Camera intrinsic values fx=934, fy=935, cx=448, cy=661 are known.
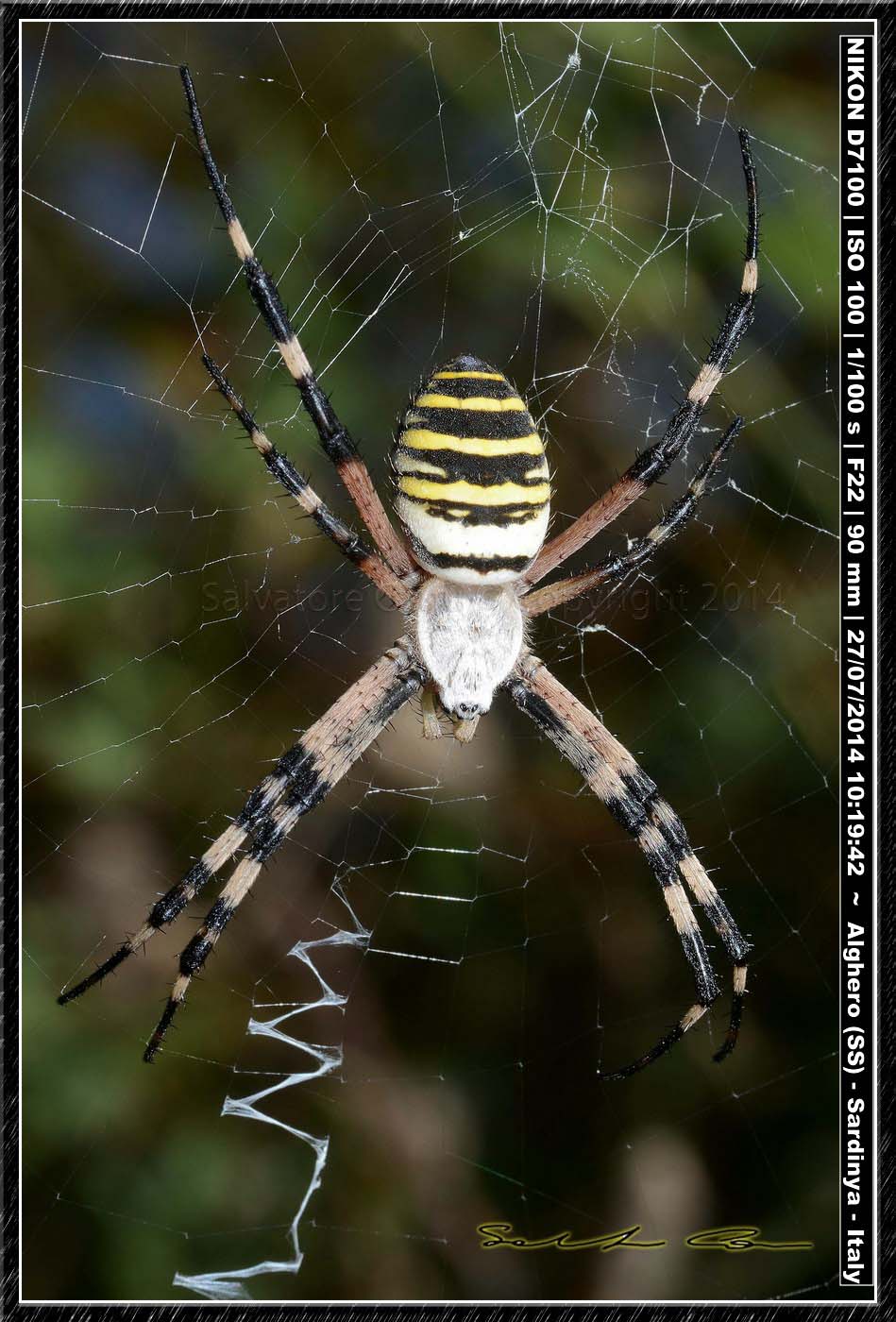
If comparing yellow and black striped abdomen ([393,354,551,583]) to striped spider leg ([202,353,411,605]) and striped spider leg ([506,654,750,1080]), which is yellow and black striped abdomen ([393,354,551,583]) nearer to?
striped spider leg ([202,353,411,605])

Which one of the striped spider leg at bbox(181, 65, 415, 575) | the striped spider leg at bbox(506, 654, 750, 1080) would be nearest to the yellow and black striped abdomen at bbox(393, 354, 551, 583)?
the striped spider leg at bbox(181, 65, 415, 575)

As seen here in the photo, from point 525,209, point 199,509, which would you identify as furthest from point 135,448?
point 525,209

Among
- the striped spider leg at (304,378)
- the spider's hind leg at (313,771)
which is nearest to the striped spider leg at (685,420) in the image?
the striped spider leg at (304,378)

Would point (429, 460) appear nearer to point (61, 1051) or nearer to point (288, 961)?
point (288, 961)
